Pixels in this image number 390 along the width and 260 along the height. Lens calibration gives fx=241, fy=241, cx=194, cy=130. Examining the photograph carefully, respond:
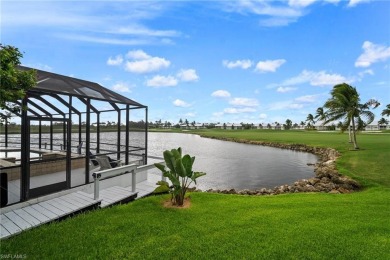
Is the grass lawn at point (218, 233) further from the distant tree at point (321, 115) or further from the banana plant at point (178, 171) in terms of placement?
the distant tree at point (321, 115)

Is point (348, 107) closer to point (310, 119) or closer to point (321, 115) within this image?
point (321, 115)

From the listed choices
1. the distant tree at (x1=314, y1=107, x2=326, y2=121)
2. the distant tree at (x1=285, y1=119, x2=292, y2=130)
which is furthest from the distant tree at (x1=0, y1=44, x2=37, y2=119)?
the distant tree at (x1=285, y1=119, x2=292, y2=130)

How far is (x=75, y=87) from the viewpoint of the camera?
7.94m

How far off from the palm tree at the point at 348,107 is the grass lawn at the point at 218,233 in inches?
826

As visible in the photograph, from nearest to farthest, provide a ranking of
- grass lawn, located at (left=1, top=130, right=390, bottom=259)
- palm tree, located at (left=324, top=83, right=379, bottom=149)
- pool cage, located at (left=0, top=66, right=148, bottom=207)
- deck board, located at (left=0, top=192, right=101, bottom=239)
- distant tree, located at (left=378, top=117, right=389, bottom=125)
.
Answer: grass lawn, located at (left=1, top=130, right=390, bottom=259)
deck board, located at (left=0, top=192, right=101, bottom=239)
pool cage, located at (left=0, top=66, right=148, bottom=207)
palm tree, located at (left=324, top=83, right=379, bottom=149)
distant tree, located at (left=378, top=117, right=389, bottom=125)

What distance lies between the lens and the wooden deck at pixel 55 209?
16.5 ft

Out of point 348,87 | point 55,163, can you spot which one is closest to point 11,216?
point 55,163

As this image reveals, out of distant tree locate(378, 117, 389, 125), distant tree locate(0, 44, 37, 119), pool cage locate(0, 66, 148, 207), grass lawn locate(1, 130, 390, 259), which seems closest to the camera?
distant tree locate(0, 44, 37, 119)

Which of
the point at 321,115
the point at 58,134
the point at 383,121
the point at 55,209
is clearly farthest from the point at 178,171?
the point at 383,121

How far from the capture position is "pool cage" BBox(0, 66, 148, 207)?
244 inches

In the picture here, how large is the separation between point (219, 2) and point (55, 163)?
9.26m

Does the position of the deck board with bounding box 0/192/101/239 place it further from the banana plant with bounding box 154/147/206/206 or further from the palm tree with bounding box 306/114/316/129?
the palm tree with bounding box 306/114/316/129

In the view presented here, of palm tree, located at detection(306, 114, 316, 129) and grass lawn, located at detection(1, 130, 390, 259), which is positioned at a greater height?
palm tree, located at detection(306, 114, 316, 129)

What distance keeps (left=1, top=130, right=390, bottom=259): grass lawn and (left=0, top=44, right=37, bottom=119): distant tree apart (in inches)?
105
